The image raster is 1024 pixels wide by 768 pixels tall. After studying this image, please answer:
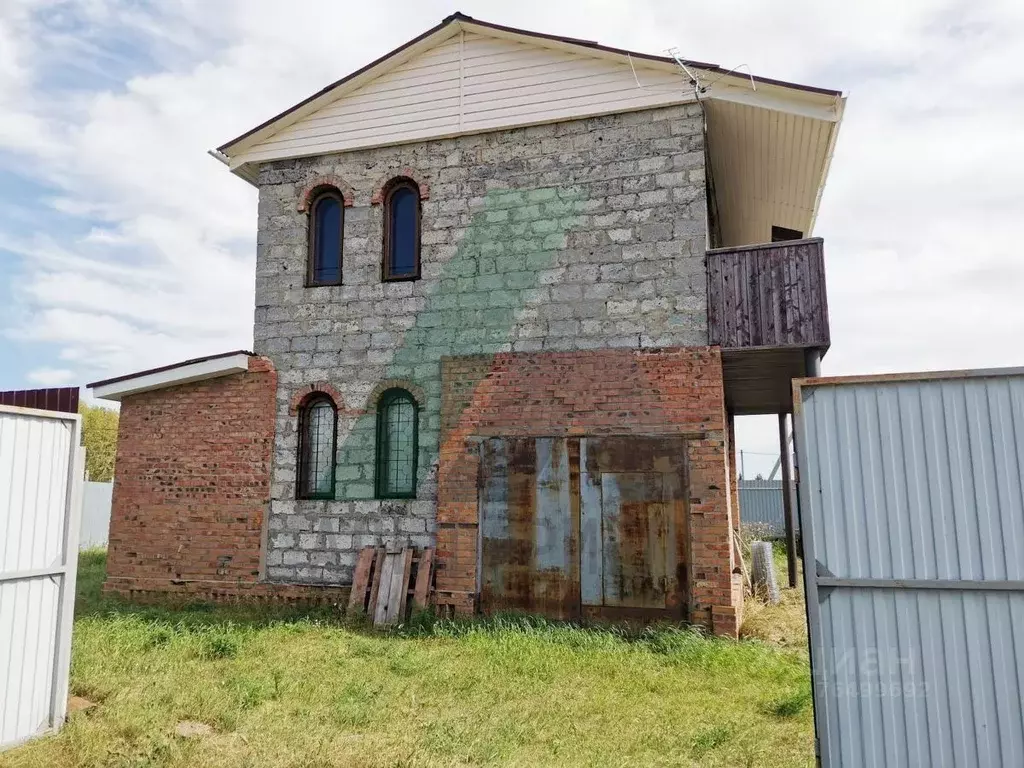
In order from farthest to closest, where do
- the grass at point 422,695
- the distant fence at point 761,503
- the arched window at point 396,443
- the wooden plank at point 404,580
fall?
1. the distant fence at point 761,503
2. the arched window at point 396,443
3. the wooden plank at point 404,580
4. the grass at point 422,695

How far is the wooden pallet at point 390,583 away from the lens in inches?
381

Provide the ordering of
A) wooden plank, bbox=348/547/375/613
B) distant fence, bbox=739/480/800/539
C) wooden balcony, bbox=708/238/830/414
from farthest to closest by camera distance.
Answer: distant fence, bbox=739/480/800/539, wooden plank, bbox=348/547/375/613, wooden balcony, bbox=708/238/830/414

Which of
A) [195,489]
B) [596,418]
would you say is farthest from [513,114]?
[195,489]

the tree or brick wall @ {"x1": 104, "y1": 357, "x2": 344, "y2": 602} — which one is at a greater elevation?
the tree

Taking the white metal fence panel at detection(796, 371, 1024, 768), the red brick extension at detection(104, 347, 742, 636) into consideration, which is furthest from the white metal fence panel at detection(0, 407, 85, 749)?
the white metal fence panel at detection(796, 371, 1024, 768)

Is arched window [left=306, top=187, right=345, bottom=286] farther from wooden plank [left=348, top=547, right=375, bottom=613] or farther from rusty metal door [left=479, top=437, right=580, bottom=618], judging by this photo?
wooden plank [left=348, top=547, right=375, bottom=613]

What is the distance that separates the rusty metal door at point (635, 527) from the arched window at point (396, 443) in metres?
2.49

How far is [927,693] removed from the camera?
418 centimetres

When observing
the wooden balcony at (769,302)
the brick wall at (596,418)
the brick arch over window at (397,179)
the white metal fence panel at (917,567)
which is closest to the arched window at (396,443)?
the brick wall at (596,418)

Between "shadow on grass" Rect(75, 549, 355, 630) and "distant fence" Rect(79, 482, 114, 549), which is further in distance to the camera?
"distant fence" Rect(79, 482, 114, 549)

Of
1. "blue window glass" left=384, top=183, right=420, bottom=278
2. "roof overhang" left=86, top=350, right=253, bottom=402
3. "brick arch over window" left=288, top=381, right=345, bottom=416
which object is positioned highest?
"blue window glass" left=384, top=183, right=420, bottom=278

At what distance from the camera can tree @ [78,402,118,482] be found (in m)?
33.4

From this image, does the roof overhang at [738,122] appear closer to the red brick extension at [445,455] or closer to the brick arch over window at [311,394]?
the red brick extension at [445,455]

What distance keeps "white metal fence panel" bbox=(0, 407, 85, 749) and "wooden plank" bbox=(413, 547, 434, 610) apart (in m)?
4.54
